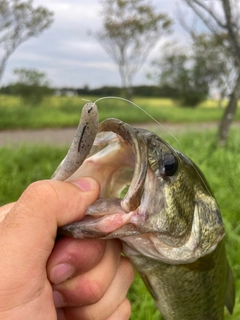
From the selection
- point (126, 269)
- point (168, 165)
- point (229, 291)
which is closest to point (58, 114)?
point (229, 291)

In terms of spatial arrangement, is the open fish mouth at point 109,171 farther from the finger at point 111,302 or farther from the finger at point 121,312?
the finger at point 121,312

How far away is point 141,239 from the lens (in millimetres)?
1319

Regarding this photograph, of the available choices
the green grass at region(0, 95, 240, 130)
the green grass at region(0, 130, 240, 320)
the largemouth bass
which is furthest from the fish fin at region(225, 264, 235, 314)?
the green grass at region(0, 95, 240, 130)

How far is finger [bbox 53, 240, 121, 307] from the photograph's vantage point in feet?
4.51

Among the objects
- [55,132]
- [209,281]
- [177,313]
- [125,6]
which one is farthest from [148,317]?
[125,6]

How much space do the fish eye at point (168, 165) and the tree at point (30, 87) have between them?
16.9 meters

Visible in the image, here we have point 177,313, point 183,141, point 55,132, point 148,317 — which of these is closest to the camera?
point 177,313

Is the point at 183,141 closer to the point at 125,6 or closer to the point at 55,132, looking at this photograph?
the point at 55,132

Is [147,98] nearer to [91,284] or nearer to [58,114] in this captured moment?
[58,114]

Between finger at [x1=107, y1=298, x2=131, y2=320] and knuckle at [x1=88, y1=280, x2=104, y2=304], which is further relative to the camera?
finger at [x1=107, y1=298, x2=131, y2=320]

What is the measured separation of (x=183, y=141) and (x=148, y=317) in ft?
17.8

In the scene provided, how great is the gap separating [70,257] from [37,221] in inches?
8.1

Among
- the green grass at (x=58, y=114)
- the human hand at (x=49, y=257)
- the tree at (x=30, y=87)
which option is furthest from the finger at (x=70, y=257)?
the tree at (x=30, y=87)

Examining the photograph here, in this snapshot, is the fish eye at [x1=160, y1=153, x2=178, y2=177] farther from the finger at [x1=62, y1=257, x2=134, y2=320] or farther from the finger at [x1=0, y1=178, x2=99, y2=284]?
the finger at [x1=62, y1=257, x2=134, y2=320]
